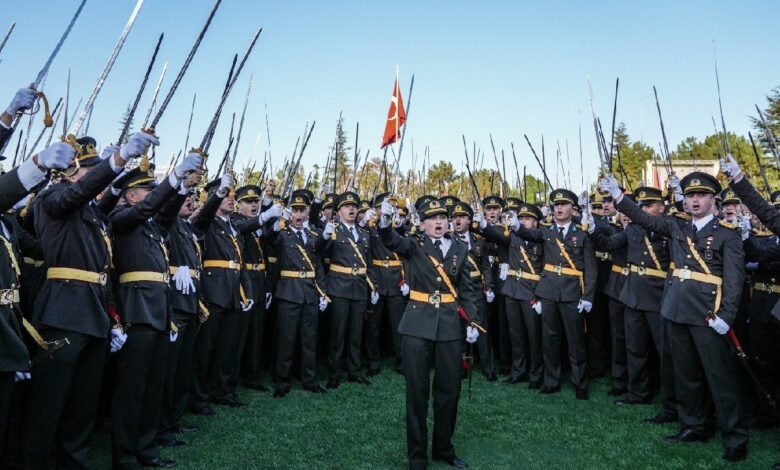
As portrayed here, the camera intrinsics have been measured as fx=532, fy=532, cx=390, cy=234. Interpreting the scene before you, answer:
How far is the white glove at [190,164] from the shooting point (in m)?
4.29

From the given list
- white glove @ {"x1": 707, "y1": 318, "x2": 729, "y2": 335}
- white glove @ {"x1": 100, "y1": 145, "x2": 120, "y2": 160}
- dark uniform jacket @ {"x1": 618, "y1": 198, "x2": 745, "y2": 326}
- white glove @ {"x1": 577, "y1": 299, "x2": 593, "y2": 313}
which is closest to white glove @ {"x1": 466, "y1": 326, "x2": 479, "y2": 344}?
dark uniform jacket @ {"x1": 618, "y1": 198, "x2": 745, "y2": 326}

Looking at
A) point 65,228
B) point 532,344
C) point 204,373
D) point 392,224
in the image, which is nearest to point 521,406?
point 532,344

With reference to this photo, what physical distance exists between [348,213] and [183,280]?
3471mm

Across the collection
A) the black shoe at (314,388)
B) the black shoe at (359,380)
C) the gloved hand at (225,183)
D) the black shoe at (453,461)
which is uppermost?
the gloved hand at (225,183)

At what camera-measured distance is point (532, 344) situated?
8.28 metres

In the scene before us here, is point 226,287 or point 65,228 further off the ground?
point 65,228

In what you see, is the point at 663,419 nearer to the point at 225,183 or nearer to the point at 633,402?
the point at 633,402

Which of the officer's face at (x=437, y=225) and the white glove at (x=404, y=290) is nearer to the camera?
the officer's face at (x=437, y=225)

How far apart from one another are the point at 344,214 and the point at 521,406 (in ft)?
12.8

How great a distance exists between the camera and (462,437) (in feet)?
19.2

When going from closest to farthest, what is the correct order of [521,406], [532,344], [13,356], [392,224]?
1. [13,356]
2. [392,224]
3. [521,406]
4. [532,344]

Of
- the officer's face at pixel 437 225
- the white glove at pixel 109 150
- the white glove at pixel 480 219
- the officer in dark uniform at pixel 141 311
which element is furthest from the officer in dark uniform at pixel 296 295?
the white glove at pixel 109 150

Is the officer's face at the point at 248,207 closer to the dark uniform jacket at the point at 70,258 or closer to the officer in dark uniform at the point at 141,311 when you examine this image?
the officer in dark uniform at the point at 141,311

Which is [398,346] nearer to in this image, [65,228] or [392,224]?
[392,224]
